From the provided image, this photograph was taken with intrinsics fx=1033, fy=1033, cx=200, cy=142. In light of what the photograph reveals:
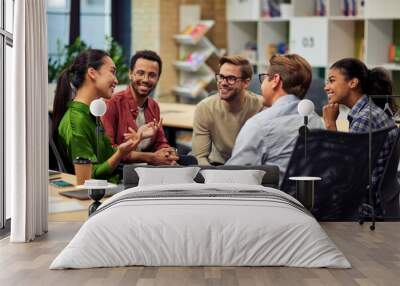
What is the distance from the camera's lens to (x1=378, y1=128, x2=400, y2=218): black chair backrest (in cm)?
744

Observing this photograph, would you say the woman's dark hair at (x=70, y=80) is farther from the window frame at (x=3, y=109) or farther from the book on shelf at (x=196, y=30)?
the book on shelf at (x=196, y=30)

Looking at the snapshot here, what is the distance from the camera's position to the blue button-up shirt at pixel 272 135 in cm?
745

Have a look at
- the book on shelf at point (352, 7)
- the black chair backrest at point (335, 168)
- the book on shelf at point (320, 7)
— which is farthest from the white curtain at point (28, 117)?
the book on shelf at point (320, 7)

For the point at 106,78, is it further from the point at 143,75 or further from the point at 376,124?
the point at 376,124

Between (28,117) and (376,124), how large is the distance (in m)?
2.52

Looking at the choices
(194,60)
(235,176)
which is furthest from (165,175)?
(194,60)

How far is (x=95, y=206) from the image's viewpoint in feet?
23.3

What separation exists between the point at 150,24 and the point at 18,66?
414cm

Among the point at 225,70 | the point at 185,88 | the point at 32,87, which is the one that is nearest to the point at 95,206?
the point at 32,87

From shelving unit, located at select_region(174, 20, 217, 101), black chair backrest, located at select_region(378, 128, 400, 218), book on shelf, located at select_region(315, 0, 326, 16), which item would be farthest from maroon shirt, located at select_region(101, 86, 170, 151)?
book on shelf, located at select_region(315, 0, 326, 16)

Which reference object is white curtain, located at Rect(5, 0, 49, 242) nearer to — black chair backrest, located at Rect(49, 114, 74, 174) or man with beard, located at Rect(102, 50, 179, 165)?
black chair backrest, located at Rect(49, 114, 74, 174)

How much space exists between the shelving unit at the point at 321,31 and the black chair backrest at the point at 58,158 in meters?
2.58

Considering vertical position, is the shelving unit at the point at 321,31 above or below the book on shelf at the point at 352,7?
below

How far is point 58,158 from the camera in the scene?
7.59 metres
